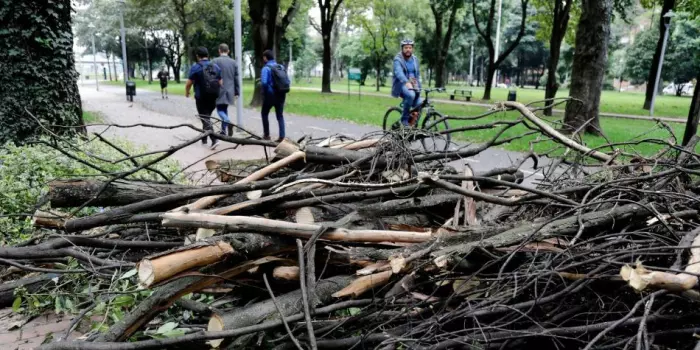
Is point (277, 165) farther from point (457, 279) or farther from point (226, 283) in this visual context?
point (457, 279)

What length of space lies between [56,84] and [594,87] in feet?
36.8

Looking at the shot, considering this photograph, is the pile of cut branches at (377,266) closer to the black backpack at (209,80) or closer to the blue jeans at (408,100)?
the blue jeans at (408,100)

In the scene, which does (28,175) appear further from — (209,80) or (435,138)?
(209,80)

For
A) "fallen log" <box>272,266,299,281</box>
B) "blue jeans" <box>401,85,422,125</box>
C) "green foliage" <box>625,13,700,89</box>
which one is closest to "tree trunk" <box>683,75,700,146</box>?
"blue jeans" <box>401,85,422,125</box>

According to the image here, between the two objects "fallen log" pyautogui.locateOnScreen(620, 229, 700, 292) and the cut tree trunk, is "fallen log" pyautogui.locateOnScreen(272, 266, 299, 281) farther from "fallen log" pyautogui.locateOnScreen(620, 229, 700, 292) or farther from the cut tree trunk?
"fallen log" pyautogui.locateOnScreen(620, 229, 700, 292)

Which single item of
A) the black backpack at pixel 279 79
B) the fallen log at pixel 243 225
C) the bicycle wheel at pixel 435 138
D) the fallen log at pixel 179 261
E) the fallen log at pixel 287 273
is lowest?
the fallen log at pixel 287 273

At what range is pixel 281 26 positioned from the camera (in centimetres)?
2830

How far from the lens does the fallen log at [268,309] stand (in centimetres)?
249

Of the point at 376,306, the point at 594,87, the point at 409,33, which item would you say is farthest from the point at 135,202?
the point at 409,33

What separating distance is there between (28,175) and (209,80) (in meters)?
5.40

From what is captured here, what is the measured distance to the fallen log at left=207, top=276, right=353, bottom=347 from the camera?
2486 mm

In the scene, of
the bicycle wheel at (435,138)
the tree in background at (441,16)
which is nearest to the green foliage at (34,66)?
the bicycle wheel at (435,138)

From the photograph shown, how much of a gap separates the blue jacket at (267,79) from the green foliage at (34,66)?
11.5 ft

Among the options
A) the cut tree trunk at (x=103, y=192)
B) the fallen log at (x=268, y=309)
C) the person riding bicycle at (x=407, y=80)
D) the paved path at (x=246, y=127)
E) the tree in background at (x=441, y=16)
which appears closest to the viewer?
the fallen log at (x=268, y=309)
